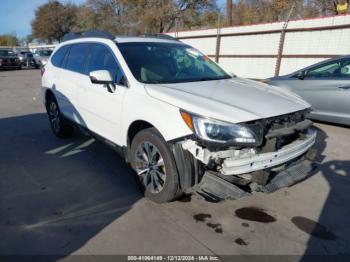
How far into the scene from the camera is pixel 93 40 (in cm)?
443

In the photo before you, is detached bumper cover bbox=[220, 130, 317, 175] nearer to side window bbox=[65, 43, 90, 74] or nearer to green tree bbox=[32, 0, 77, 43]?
side window bbox=[65, 43, 90, 74]

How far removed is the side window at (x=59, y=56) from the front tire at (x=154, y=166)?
9.20ft

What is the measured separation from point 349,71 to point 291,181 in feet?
13.3

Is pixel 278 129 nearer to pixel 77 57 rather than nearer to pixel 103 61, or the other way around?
pixel 103 61

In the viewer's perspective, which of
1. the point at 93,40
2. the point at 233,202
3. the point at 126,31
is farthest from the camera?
the point at 126,31

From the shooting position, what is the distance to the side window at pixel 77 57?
457 centimetres

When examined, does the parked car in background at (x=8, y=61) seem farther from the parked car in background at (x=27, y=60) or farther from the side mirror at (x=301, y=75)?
the side mirror at (x=301, y=75)

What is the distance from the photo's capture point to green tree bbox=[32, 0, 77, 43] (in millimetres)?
53125

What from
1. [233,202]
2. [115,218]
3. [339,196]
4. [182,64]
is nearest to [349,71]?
[339,196]

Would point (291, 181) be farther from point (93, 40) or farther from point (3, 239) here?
point (93, 40)

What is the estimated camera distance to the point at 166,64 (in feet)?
13.0

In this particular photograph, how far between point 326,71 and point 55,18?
55.9 meters

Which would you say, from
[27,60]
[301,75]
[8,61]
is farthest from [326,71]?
[27,60]

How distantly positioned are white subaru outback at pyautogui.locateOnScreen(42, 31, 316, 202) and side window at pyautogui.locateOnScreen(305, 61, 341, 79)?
3.04 m
